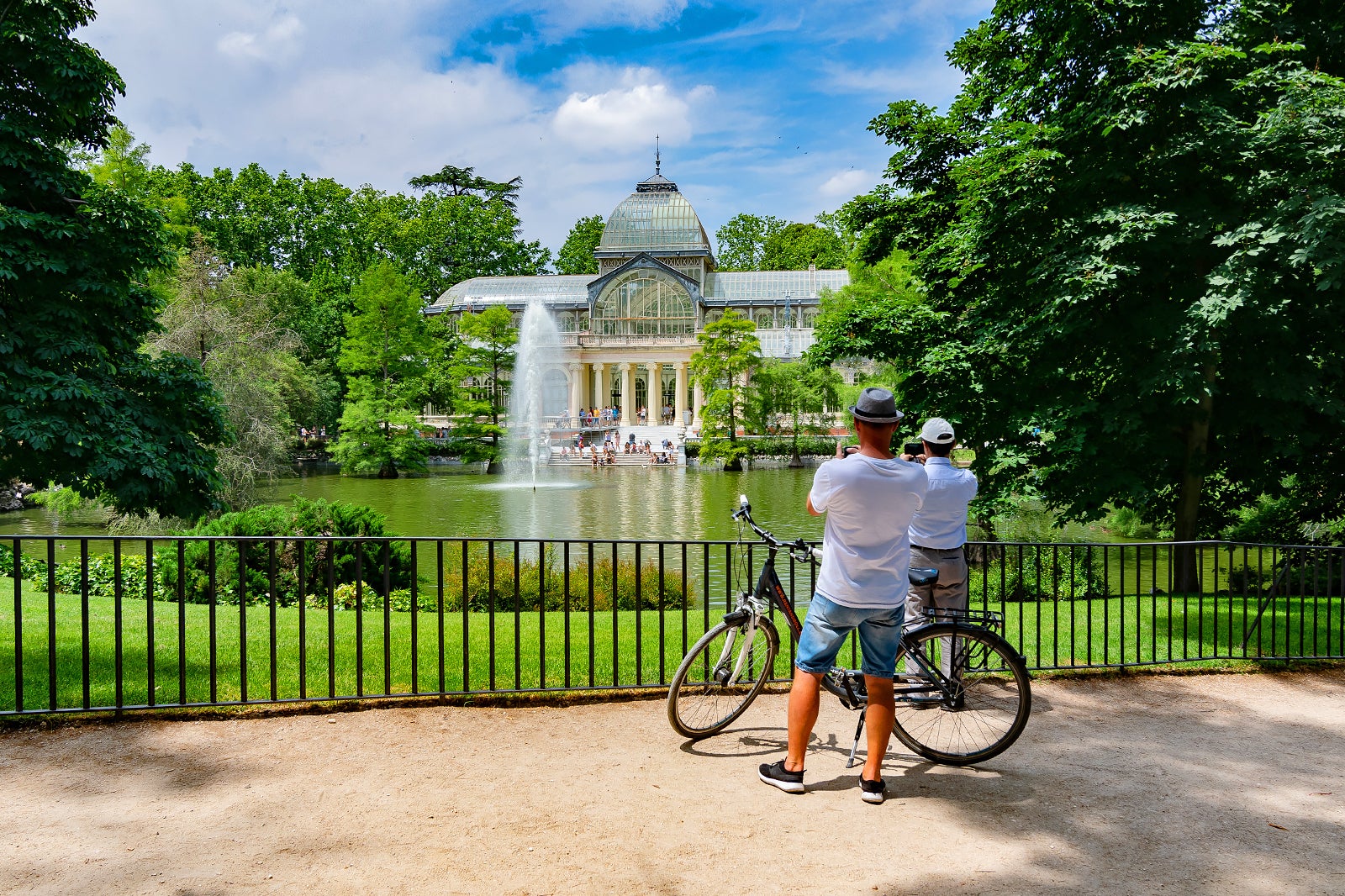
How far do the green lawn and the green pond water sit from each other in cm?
752

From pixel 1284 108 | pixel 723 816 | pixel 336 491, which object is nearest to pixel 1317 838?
pixel 723 816

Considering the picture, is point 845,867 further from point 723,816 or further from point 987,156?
point 987,156

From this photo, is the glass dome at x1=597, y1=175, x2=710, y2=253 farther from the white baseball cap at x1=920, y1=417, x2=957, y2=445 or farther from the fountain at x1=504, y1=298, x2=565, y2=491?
the white baseball cap at x1=920, y1=417, x2=957, y2=445

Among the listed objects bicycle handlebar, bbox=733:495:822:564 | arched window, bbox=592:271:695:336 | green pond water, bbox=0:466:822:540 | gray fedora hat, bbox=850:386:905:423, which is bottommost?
green pond water, bbox=0:466:822:540

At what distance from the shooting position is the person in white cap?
511 cm

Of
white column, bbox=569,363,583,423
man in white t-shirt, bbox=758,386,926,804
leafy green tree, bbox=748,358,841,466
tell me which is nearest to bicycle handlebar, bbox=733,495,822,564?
man in white t-shirt, bbox=758,386,926,804

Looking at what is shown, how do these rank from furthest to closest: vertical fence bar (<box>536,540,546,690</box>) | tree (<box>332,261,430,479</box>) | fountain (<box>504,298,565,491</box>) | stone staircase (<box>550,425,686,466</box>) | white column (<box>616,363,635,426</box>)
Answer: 1. white column (<box>616,363,635,426</box>)
2. stone staircase (<box>550,425,686,466</box>)
3. fountain (<box>504,298,565,491</box>)
4. tree (<box>332,261,430,479</box>)
5. vertical fence bar (<box>536,540,546,690</box>)

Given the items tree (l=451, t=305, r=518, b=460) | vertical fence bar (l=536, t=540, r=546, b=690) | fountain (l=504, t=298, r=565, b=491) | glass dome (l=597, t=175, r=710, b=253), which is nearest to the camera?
vertical fence bar (l=536, t=540, r=546, b=690)

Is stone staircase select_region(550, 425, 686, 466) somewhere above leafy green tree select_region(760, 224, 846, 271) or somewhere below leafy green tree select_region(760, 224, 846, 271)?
below

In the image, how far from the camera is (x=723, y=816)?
154 inches

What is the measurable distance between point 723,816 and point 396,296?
Result: 39.8m

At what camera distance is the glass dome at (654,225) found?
68.1m

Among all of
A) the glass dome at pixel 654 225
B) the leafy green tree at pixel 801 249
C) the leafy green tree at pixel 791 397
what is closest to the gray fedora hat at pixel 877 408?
the leafy green tree at pixel 791 397

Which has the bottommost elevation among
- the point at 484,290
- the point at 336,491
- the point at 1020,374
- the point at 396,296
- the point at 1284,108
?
the point at 336,491
